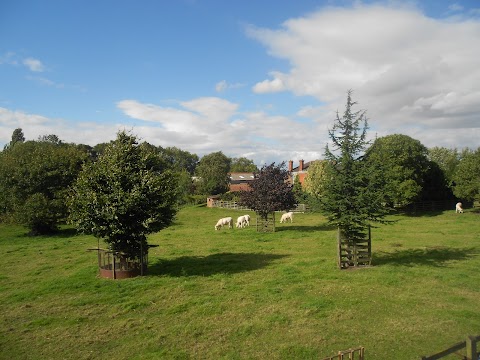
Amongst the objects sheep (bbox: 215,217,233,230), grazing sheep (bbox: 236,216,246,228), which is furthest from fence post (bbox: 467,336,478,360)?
grazing sheep (bbox: 236,216,246,228)

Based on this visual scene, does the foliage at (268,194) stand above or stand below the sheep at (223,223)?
above

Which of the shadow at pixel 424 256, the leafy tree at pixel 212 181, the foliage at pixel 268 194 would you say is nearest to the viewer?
the shadow at pixel 424 256

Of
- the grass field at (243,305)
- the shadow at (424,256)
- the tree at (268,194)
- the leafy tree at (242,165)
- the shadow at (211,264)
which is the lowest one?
the grass field at (243,305)

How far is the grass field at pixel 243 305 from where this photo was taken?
9.20m

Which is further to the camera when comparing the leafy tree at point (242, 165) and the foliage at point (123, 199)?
the leafy tree at point (242, 165)

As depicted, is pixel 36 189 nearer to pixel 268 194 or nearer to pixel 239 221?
pixel 239 221

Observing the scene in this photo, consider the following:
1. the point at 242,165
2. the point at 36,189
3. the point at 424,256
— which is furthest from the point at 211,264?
the point at 242,165

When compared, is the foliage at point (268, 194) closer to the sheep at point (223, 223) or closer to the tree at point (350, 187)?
the sheep at point (223, 223)

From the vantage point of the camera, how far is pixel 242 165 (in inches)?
5487

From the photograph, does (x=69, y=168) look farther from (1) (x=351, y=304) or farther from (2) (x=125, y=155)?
(1) (x=351, y=304)

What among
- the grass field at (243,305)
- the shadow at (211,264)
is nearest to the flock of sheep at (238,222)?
the grass field at (243,305)

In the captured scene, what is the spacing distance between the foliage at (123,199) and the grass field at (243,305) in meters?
2.27

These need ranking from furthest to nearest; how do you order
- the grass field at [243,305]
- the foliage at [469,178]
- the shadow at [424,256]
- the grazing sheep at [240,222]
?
the foliage at [469,178] < the grazing sheep at [240,222] < the shadow at [424,256] < the grass field at [243,305]

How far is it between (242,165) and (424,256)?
121 meters
